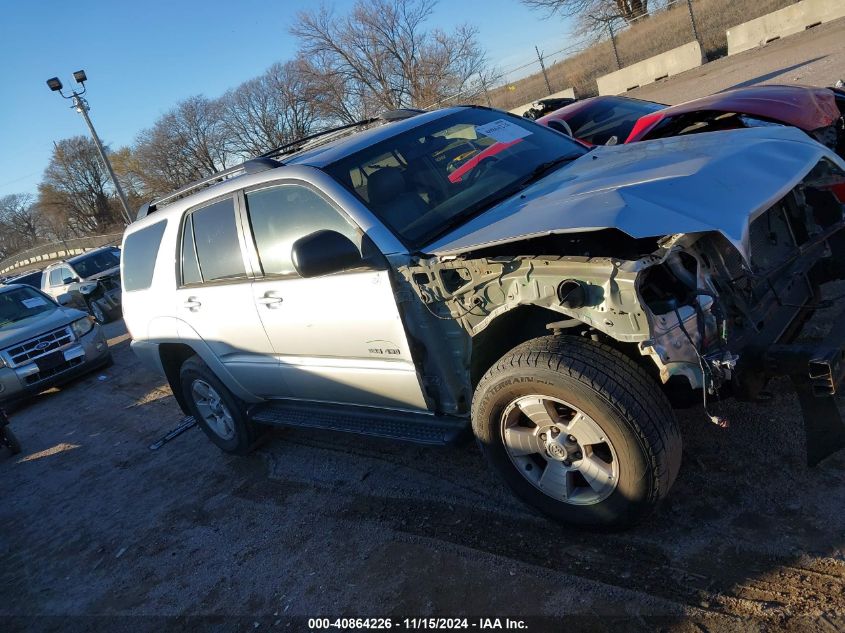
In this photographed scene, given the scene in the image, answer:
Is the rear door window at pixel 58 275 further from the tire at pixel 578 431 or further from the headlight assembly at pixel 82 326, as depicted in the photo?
the tire at pixel 578 431

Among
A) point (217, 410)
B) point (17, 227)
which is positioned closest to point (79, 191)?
point (17, 227)

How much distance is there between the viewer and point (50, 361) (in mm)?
9477

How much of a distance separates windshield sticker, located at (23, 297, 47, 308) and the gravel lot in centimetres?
566

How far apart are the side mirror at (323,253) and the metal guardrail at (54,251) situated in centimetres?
5038

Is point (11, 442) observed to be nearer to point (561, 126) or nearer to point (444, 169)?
point (444, 169)

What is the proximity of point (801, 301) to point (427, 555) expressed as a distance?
2.26m

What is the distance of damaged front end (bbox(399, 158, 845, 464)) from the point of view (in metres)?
2.50

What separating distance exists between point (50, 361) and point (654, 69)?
20.8m

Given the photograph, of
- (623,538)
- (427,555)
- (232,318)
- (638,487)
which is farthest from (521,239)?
(232,318)

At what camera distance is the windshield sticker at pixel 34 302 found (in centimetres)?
1040

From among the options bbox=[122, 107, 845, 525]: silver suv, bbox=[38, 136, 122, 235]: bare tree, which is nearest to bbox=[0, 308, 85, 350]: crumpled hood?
bbox=[122, 107, 845, 525]: silver suv

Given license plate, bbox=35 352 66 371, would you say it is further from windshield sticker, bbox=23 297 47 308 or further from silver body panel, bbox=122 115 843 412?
silver body panel, bbox=122 115 843 412

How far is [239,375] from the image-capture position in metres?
4.73

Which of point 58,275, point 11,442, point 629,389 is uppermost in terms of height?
point 58,275
